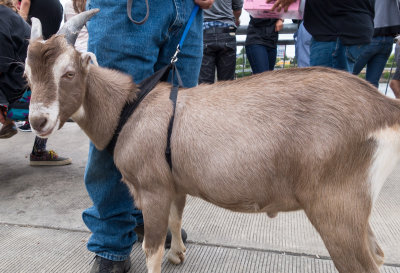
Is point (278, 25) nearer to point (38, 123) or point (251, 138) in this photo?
point (251, 138)

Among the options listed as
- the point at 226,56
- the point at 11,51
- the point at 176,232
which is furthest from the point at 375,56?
the point at 11,51

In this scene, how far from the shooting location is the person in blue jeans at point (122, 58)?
7.24ft

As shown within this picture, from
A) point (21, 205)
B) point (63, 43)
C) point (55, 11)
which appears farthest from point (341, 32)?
point (55, 11)

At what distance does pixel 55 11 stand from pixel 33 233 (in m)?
3.76

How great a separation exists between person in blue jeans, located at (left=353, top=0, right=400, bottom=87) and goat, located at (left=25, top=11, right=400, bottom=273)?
335 cm

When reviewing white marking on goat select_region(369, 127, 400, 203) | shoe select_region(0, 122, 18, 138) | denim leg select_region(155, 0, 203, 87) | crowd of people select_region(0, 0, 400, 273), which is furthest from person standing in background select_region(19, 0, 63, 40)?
white marking on goat select_region(369, 127, 400, 203)

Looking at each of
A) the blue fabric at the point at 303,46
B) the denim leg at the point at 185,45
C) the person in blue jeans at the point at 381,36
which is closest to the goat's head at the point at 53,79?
the denim leg at the point at 185,45

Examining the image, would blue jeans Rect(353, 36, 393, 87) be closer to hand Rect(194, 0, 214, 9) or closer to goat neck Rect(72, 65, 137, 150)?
hand Rect(194, 0, 214, 9)

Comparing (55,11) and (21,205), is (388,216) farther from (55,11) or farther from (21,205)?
(55,11)

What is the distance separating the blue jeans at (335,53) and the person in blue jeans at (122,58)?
56.4 inches

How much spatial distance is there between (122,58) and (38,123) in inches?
28.4

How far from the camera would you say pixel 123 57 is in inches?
90.0

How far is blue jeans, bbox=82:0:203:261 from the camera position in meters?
2.21

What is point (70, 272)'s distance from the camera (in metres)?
2.57
